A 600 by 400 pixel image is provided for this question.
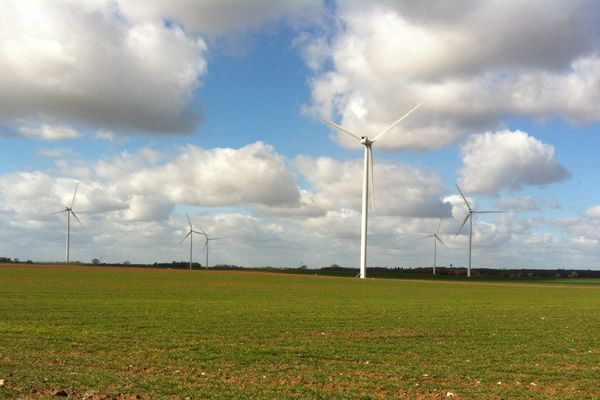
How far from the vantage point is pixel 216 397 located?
46.9 ft

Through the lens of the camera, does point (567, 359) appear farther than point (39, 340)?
No

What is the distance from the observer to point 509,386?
16.6 metres

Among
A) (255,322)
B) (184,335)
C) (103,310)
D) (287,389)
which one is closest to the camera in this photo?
(287,389)

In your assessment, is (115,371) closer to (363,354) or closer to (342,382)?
(342,382)

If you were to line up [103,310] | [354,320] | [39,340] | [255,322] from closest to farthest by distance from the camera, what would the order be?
[39,340], [255,322], [354,320], [103,310]

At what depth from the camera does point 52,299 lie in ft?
152

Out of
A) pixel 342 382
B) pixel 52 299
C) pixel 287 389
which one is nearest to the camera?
pixel 287 389

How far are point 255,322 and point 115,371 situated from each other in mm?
15694

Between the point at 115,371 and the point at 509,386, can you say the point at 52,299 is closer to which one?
the point at 115,371

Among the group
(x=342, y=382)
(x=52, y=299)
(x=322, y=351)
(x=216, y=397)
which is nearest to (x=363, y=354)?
(x=322, y=351)

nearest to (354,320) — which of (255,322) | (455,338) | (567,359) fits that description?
(255,322)

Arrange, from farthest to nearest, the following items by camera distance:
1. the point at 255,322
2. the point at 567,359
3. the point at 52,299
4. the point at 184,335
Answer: the point at 52,299
the point at 255,322
the point at 184,335
the point at 567,359

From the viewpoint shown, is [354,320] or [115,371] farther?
[354,320]

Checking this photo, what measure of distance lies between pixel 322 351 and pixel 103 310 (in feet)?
66.4
